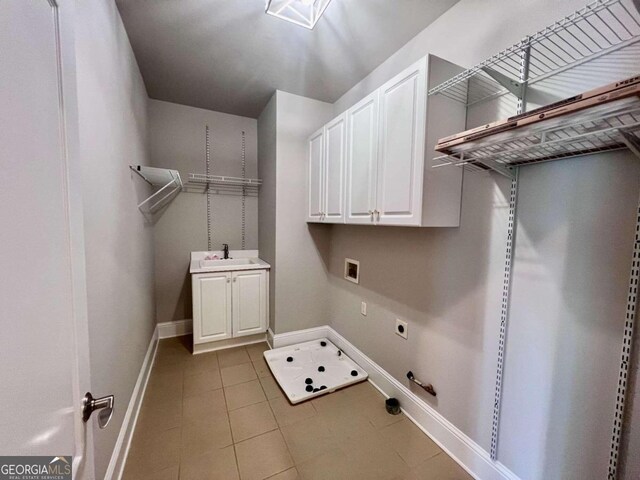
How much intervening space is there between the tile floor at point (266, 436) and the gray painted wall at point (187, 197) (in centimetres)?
113

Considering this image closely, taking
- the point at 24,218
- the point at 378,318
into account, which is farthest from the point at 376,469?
the point at 24,218

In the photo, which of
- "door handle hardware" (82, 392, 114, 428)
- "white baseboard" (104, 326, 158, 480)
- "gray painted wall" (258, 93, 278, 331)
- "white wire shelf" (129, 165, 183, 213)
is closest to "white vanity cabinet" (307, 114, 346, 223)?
"gray painted wall" (258, 93, 278, 331)

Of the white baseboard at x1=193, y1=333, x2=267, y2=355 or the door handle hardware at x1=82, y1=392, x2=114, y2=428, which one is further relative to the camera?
the white baseboard at x1=193, y1=333, x2=267, y2=355

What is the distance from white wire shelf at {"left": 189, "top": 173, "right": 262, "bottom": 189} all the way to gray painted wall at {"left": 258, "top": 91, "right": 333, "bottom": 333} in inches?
14.7

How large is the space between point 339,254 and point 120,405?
6.63ft

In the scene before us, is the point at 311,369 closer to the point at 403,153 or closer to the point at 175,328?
the point at 175,328

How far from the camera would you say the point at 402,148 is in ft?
4.73

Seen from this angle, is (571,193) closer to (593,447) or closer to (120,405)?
(593,447)

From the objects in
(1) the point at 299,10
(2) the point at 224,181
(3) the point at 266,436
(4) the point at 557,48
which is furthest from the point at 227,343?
(4) the point at 557,48

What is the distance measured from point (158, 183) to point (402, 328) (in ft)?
8.95

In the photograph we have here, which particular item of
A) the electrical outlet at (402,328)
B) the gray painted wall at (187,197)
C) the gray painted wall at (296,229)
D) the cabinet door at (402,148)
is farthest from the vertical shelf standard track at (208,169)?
the electrical outlet at (402,328)

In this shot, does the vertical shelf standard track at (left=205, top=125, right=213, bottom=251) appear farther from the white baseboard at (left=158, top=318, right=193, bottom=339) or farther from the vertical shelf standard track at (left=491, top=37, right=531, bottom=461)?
the vertical shelf standard track at (left=491, top=37, right=531, bottom=461)

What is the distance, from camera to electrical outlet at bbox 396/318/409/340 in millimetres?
1835

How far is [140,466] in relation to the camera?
1393 millimetres
